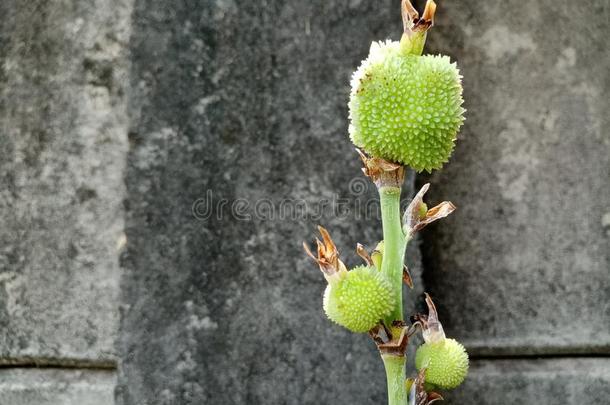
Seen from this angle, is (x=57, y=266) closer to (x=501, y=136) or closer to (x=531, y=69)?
(x=501, y=136)

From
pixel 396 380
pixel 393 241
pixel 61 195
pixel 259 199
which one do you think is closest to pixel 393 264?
pixel 393 241

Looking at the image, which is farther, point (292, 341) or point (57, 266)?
point (57, 266)

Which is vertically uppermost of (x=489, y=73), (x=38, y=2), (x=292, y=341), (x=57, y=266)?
(x=38, y=2)

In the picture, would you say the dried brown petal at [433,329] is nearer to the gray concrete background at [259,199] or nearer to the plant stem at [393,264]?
the plant stem at [393,264]

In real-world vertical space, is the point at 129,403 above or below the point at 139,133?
below

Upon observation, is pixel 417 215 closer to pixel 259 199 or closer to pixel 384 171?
pixel 384 171

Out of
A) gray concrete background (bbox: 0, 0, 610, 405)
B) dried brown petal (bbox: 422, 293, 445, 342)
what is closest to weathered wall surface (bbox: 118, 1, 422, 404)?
gray concrete background (bbox: 0, 0, 610, 405)

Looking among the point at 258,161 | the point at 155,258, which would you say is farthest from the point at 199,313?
the point at 258,161

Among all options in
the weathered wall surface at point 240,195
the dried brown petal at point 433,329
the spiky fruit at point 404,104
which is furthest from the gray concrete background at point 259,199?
the spiky fruit at point 404,104
